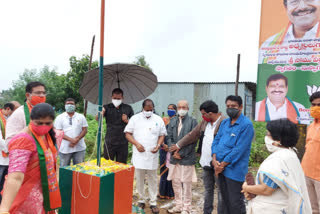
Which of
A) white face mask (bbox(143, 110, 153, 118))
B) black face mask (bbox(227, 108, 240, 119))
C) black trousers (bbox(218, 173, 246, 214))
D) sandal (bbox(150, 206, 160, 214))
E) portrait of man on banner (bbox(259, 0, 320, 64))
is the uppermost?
portrait of man on banner (bbox(259, 0, 320, 64))

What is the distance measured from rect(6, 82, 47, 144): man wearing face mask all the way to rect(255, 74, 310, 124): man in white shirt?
3.82m

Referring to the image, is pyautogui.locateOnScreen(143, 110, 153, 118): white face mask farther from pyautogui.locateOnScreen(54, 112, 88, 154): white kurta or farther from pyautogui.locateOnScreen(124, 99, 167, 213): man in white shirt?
pyautogui.locateOnScreen(54, 112, 88, 154): white kurta

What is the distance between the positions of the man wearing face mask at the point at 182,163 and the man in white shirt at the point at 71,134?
1967 mm

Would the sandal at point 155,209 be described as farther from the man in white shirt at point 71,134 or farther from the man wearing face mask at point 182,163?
the man in white shirt at point 71,134

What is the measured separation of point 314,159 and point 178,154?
6.70 ft

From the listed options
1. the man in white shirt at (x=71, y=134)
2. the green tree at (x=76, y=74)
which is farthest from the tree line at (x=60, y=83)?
the man in white shirt at (x=71, y=134)

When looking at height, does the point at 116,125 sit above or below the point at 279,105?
below

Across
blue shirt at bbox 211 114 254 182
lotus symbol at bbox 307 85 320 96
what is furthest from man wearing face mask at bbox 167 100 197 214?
lotus symbol at bbox 307 85 320 96

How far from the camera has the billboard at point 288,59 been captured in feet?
14.2

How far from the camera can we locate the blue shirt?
3379mm

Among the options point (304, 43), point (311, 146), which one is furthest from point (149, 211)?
point (304, 43)

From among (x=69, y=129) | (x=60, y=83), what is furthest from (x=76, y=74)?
(x=69, y=129)

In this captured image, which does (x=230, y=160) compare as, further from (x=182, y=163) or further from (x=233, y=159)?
(x=182, y=163)

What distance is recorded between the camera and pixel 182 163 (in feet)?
14.2
